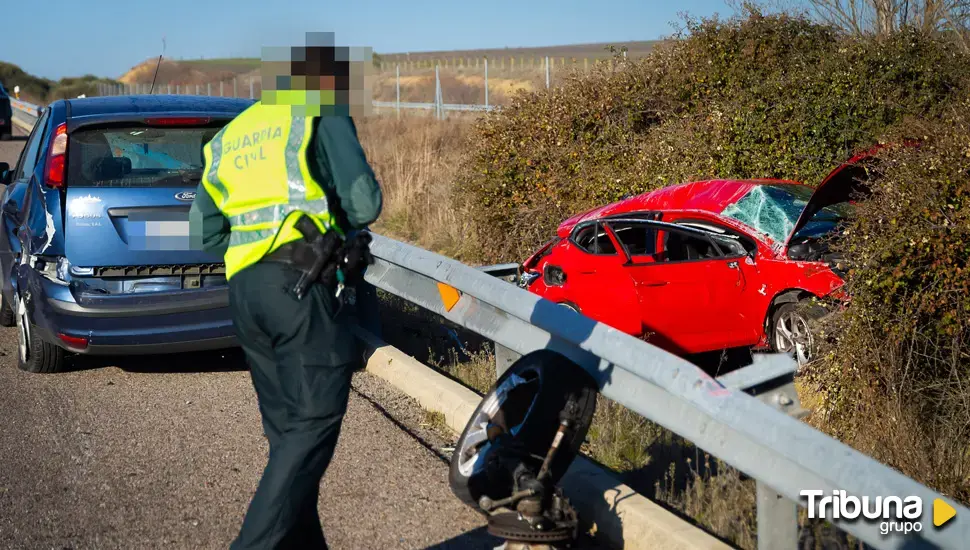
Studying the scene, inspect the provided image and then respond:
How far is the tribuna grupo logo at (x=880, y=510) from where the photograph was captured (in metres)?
3.01

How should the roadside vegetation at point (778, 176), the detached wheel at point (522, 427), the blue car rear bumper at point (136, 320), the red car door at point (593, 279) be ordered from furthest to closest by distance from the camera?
the red car door at point (593, 279)
the blue car rear bumper at point (136, 320)
the roadside vegetation at point (778, 176)
the detached wheel at point (522, 427)

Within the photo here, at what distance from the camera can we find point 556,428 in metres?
3.99

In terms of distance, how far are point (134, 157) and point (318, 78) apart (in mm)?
3951

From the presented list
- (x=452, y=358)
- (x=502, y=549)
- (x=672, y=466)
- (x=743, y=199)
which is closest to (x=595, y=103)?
(x=743, y=199)

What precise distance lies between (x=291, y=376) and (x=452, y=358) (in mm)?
4084

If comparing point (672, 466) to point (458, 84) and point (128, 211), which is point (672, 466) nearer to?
point (128, 211)

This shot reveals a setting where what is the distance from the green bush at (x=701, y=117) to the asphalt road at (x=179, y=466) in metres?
5.14

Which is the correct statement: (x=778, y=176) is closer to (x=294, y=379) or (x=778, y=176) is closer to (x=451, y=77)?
(x=294, y=379)

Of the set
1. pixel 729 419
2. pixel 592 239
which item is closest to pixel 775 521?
pixel 729 419

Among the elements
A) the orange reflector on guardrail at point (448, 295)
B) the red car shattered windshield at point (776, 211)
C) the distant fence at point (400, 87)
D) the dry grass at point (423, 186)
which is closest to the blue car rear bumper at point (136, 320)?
the orange reflector on guardrail at point (448, 295)

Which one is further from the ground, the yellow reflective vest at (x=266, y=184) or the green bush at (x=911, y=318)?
the yellow reflective vest at (x=266, y=184)

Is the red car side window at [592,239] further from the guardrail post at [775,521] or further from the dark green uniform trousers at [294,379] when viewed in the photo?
the dark green uniform trousers at [294,379]

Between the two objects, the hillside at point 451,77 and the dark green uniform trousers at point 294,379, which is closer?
the dark green uniform trousers at point 294,379

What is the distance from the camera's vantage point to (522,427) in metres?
3.97
